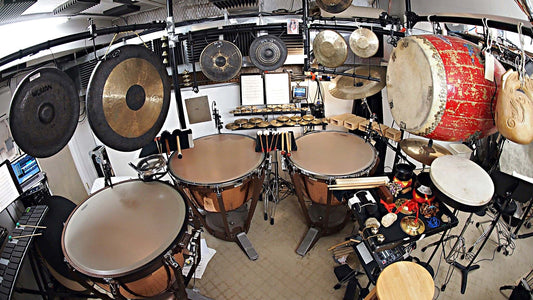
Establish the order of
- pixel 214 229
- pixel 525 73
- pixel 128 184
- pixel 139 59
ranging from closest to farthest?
pixel 525 73 < pixel 139 59 < pixel 128 184 < pixel 214 229

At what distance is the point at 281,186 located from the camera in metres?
4.89

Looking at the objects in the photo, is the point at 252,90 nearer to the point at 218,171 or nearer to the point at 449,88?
the point at 218,171

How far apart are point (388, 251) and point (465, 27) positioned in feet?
9.62

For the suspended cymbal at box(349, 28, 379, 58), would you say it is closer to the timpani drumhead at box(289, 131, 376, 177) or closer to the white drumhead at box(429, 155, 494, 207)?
the timpani drumhead at box(289, 131, 376, 177)

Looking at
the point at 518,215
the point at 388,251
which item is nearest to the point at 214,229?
the point at 388,251

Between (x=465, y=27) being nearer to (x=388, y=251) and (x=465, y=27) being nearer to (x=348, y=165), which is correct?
(x=348, y=165)

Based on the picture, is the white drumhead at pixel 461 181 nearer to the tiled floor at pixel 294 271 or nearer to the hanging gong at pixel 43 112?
the tiled floor at pixel 294 271

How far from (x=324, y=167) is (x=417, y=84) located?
1.88 metres

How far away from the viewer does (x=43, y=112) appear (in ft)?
5.85

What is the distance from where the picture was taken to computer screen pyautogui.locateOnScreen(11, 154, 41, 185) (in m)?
2.85

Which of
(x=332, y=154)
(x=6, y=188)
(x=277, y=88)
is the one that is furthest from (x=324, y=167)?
(x=6, y=188)

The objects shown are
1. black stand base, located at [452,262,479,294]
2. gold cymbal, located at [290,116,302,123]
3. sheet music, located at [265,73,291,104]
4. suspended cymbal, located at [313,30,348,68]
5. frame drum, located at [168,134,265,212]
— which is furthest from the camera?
sheet music, located at [265,73,291,104]

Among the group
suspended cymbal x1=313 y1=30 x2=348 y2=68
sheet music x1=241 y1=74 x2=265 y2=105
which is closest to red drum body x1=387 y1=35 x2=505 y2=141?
suspended cymbal x1=313 y1=30 x2=348 y2=68

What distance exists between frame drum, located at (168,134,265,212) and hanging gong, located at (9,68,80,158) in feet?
4.73
